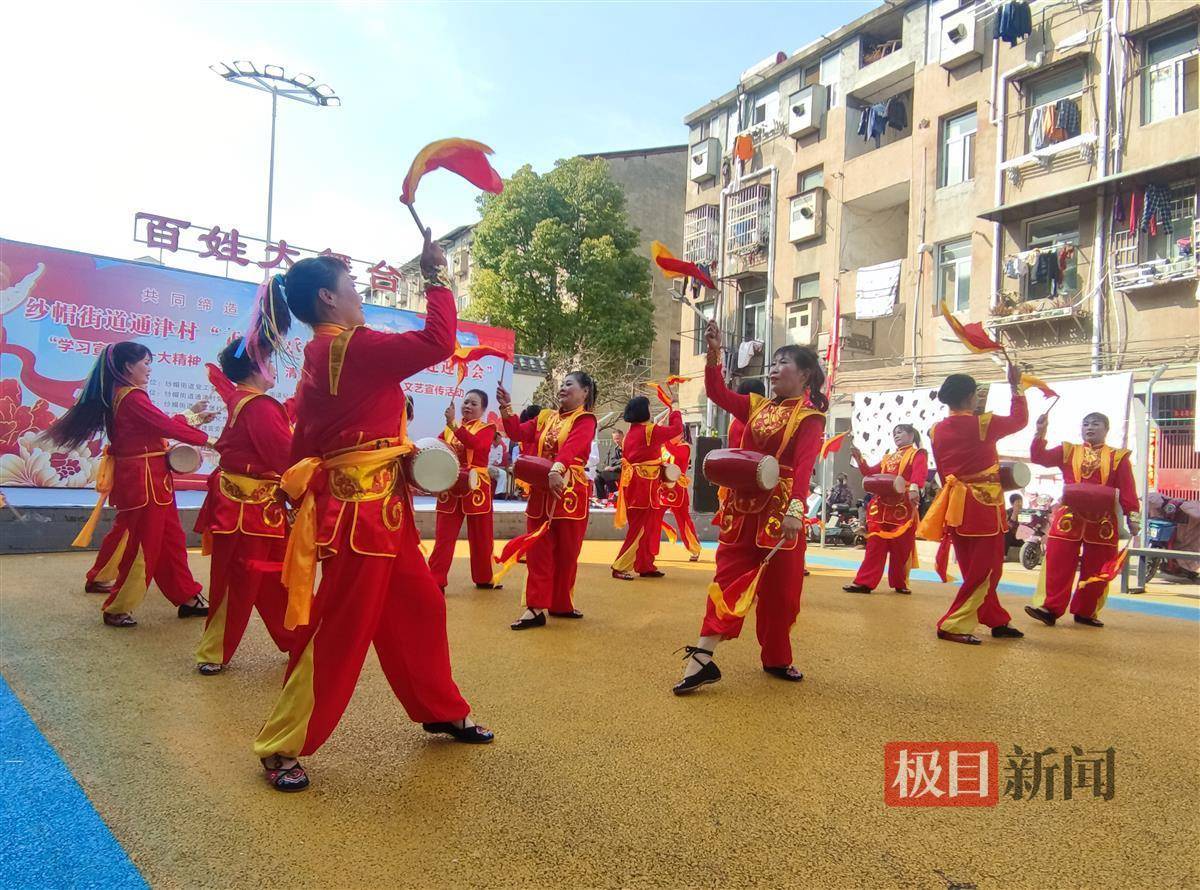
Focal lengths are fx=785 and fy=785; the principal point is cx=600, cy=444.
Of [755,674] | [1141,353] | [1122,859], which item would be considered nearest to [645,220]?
[1141,353]

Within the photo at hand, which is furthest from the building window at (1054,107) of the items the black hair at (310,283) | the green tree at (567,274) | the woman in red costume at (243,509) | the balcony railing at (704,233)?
the black hair at (310,283)

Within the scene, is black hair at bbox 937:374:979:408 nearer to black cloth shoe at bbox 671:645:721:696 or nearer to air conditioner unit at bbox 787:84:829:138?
black cloth shoe at bbox 671:645:721:696

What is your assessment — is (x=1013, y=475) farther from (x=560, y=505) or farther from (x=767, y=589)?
(x=560, y=505)

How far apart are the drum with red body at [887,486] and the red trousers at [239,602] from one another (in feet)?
16.8

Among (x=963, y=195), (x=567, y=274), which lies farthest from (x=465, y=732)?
(x=567, y=274)

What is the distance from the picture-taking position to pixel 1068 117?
12812mm

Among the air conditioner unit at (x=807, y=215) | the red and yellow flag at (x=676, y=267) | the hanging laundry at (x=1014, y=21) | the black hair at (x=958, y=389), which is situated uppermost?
the hanging laundry at (x=1014, y=21)

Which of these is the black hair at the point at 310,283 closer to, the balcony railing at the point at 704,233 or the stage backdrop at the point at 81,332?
the stage backdrop at the point at 81,332

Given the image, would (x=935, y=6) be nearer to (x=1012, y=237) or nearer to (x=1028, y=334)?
(x=1012, y=237)

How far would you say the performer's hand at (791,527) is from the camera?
3.62 m

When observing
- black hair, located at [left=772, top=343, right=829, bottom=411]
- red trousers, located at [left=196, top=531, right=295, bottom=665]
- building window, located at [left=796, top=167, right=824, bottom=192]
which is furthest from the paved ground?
building window, located at [left=796, top=167, right=824, bottom=192]

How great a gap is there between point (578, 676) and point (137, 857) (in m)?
2.15

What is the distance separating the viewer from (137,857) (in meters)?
2.02

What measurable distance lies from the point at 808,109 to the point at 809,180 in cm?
152
